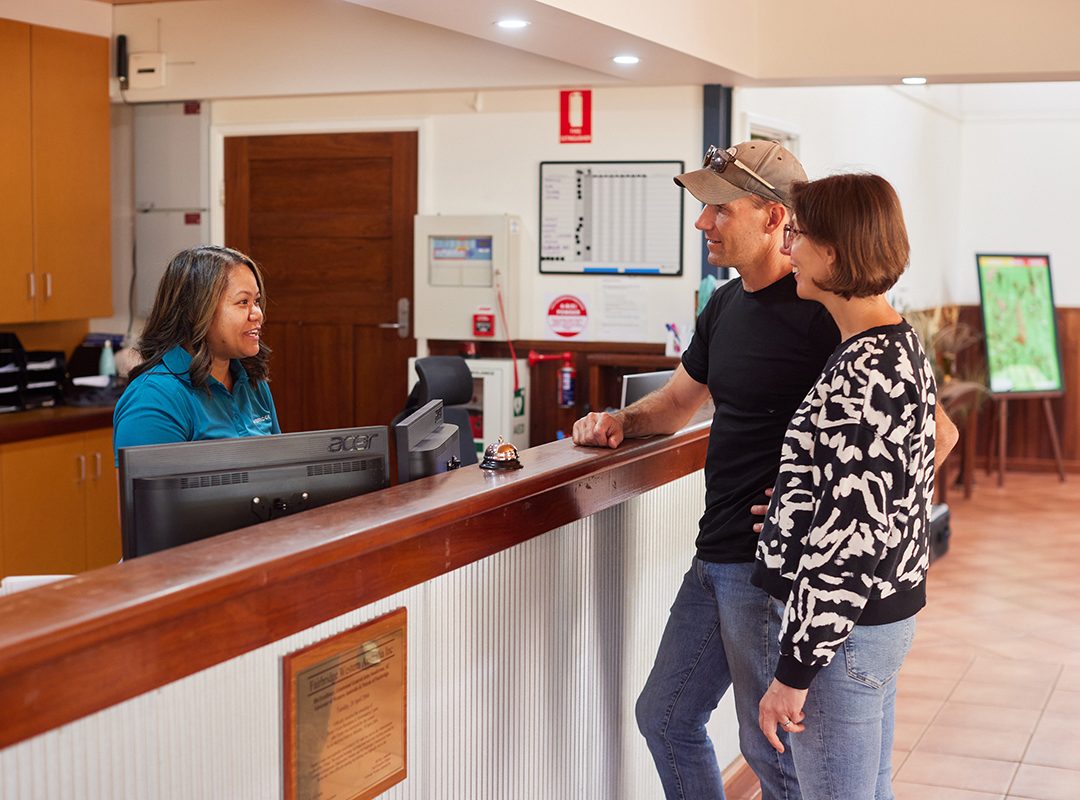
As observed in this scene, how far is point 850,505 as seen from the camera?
1.99 m

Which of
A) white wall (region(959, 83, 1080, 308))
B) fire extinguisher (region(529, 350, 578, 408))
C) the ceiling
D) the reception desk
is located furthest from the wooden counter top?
white wall (region(959, 83, 1080, 308))

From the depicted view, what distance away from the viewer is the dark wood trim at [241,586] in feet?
4.47

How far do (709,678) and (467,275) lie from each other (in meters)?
4.00

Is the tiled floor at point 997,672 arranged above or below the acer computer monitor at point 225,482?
below

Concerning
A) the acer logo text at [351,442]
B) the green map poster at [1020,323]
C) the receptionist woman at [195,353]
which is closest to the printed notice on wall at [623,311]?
the receptionist woman at [195,353]

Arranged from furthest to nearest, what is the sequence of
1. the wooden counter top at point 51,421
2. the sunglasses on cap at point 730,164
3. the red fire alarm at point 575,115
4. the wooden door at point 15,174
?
the red fire alarm at point 575,115 → the wooden door at point 15,174 → the wooden counter top at point 51,421 → the sunglasses on cap at point 730,164

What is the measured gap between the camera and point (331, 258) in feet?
22.0

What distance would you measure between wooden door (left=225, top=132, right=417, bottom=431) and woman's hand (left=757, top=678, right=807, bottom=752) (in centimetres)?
465

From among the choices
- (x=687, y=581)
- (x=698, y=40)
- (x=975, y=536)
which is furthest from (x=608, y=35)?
(x=975, y=536)

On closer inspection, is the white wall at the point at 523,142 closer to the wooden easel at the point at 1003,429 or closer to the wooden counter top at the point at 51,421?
the wooden counter top at the point at 51,421

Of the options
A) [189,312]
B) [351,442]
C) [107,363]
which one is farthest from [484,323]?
[351,442]

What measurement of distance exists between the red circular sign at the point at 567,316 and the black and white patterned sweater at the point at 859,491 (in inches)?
169

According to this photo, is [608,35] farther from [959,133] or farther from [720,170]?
[959,133]

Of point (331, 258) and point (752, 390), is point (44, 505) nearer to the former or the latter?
point (331, 258)
